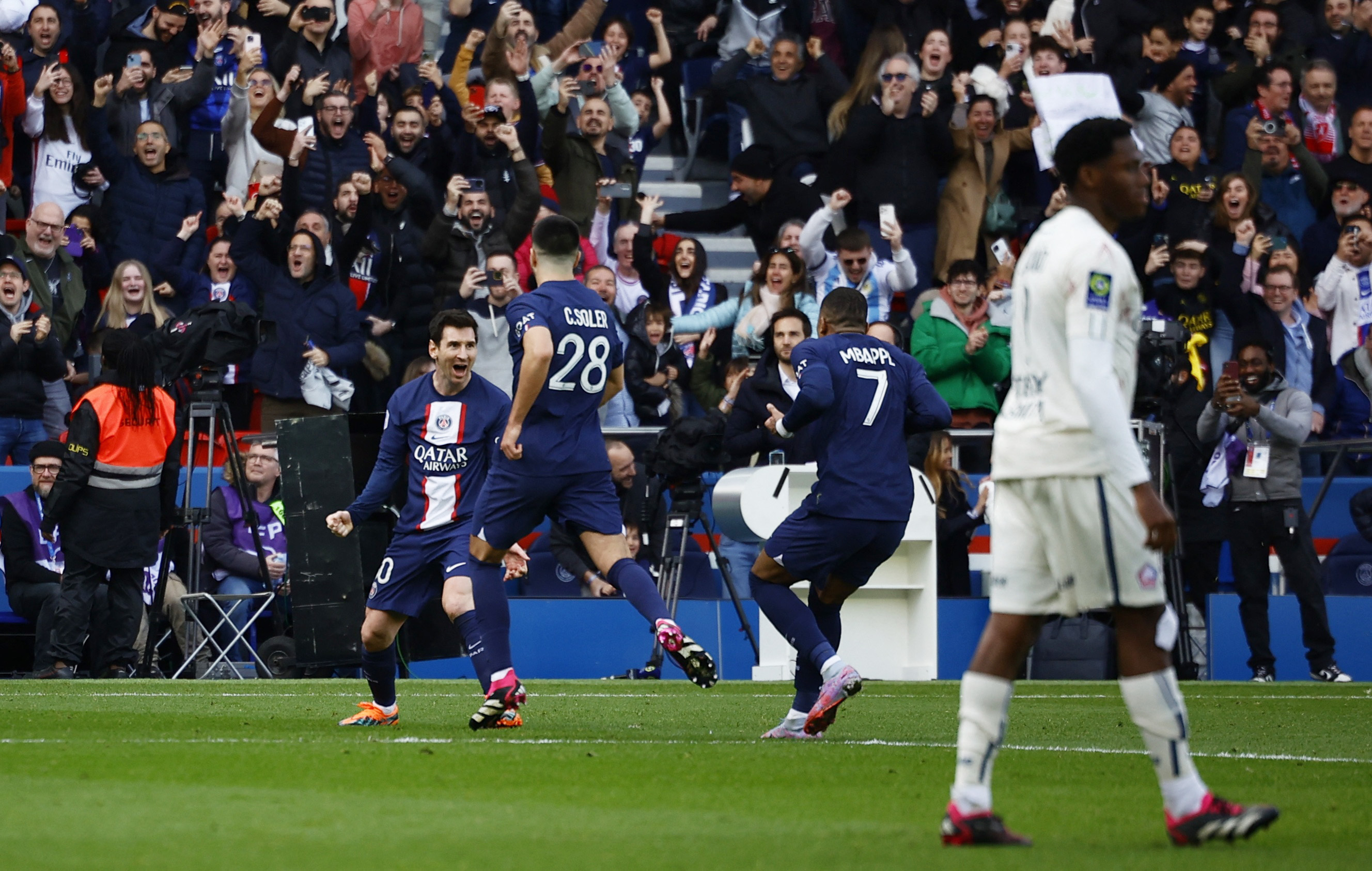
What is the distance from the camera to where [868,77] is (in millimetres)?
17953

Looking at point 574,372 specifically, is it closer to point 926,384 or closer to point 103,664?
point 926,384

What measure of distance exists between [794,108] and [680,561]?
219 inches

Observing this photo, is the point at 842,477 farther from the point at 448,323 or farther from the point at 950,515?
the point at 950,515

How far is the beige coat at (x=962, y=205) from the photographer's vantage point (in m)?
17.5

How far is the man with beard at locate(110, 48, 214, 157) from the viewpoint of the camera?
647 inches

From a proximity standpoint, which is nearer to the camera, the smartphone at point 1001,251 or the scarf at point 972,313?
the scarf at point 972,313

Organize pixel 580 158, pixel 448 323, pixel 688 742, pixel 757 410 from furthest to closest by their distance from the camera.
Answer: pixel 580 158, pixel 757 410, pixel 448 323, pixel 688 742

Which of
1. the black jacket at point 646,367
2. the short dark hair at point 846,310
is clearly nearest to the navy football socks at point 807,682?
the short dark hair at point 846,310

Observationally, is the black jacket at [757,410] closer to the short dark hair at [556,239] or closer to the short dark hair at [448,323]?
the short dark hair at [448,323]

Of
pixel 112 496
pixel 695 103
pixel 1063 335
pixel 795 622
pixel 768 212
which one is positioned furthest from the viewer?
pixel 695 103

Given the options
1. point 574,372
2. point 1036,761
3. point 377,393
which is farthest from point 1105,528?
point 377,393

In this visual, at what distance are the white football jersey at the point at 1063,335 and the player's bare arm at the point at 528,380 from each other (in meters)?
3.62

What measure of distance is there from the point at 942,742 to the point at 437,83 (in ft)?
34.9

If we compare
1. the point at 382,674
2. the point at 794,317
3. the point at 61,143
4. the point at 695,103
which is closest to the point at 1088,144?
the point at 382,674
